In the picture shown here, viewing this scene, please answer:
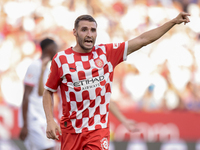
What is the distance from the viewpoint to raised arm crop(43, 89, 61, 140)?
3.21 meters

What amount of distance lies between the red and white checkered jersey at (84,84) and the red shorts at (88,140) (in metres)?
0.05

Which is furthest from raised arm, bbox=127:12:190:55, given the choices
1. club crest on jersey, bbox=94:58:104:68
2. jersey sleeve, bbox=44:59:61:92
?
jersey sleeve, bbox=44:59:61:92

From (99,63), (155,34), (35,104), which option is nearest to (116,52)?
(99,63)

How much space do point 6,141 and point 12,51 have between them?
4.11 meters

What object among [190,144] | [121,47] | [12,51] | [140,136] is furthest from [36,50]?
[121,47]

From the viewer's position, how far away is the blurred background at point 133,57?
9.55 meters

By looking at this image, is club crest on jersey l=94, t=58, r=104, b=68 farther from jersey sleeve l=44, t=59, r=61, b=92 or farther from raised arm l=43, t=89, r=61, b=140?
raised arm l=43, t=89, r=61, b=140

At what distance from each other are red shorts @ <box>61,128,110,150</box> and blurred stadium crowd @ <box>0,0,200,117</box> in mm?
7171

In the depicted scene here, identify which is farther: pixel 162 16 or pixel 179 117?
pixel 162 16

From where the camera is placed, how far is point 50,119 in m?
3.34

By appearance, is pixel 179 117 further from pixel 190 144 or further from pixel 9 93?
pixel 9 93

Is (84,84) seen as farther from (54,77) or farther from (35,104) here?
(35,104)

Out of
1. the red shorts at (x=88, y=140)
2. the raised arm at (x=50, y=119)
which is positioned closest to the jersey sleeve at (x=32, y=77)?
the raised arm at (x=50, y=119)

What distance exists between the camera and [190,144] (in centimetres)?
773
